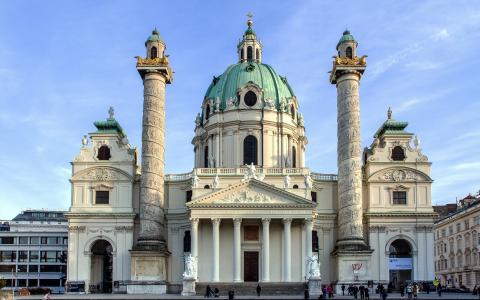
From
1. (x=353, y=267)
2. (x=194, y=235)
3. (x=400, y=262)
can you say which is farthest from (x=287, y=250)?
(x=400, y=262)

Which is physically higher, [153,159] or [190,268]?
[153,159]

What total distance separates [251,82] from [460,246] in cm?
3488

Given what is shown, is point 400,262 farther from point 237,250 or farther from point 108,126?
point 108,126

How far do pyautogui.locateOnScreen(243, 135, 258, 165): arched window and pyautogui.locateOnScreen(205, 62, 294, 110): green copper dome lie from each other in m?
4.87

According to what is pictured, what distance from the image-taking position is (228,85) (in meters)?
77.1

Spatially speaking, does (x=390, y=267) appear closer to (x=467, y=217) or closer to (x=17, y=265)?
(x=467, y=217)

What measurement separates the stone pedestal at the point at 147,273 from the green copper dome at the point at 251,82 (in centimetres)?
2035

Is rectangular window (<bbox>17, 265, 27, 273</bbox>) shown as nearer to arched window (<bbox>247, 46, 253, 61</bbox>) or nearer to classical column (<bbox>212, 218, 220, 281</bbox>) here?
classical column (<bbox>212, 218, 220, 281</bbox>)

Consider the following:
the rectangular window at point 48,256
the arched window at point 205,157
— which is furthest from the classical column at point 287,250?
the rectangular window at point 48,256

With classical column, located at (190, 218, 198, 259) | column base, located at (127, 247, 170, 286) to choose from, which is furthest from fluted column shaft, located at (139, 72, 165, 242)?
classical column, located at (190, 218, 198, 259)

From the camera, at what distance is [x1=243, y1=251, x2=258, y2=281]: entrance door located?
65188mm

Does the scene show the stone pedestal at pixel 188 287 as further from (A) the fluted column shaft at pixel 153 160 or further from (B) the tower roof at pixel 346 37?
(B) the tower roof at pixel 346 37

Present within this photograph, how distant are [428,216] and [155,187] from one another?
27.4 meters

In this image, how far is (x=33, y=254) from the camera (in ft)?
310
